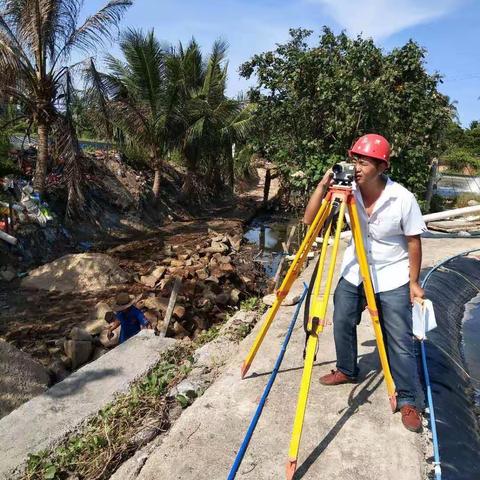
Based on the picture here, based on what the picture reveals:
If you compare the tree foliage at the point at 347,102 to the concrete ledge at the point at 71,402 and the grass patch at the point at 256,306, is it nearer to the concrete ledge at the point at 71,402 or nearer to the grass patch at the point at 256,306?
the grass patch at the point at 256,306

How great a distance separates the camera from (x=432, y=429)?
271 centimetres

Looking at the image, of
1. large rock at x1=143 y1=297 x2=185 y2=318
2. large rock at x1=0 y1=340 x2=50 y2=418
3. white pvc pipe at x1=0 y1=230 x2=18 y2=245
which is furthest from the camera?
white pvc pipe at x1=0 y1=230 x2=18 y2=245

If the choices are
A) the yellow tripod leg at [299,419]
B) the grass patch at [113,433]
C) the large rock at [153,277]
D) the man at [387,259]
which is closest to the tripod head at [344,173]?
the man at [387,259]

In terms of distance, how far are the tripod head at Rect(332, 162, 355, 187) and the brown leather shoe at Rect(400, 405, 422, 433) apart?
1438mm

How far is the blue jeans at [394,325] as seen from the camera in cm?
274

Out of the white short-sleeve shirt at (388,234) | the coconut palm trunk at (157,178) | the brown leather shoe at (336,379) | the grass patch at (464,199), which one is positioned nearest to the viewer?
the white short-sleeve shirt at (388,234)

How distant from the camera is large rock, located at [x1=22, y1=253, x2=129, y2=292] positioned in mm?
8531

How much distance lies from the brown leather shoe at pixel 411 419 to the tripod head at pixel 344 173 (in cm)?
144

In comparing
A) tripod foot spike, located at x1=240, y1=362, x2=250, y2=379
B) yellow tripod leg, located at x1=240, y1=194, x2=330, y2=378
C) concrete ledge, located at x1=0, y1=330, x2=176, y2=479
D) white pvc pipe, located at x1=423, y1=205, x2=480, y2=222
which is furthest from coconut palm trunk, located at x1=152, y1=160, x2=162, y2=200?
yellow tripod leg, located at x1=240, y1=194, x2=330, y2=378

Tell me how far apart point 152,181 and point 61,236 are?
6.77 metres

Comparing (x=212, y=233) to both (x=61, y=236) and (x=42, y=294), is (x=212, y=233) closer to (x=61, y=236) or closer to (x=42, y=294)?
(x=61, y=236)

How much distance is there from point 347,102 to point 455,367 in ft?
27.3

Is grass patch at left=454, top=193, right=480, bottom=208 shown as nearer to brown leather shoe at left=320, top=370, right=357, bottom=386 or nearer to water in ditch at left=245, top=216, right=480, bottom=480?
water in ditch at left=245, top=216, right=480, bottom=480

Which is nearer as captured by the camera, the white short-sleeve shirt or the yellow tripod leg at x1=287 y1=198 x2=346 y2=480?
the yellow tripod leg at x1=287 y1=198 x2=346 y2=480
